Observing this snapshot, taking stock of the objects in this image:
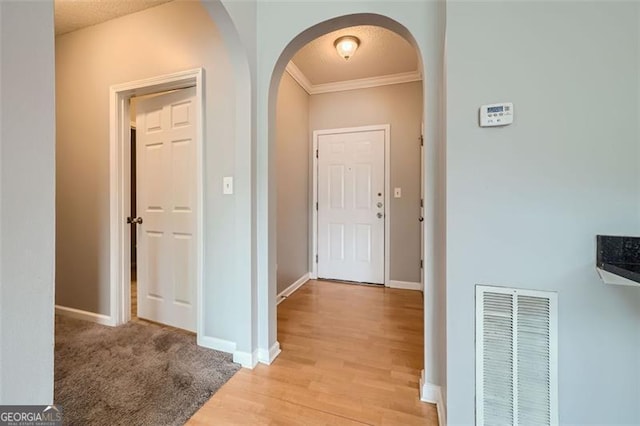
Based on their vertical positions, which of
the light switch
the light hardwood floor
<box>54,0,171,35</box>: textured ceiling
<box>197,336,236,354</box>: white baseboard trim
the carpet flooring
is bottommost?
the light hardwood floor

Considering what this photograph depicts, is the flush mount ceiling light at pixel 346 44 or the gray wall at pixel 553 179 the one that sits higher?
the flush mount ceiling light at pixel 346 44

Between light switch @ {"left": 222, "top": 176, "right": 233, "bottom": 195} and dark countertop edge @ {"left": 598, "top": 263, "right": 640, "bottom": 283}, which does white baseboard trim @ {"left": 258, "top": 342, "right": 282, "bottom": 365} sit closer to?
light switch @ {"left": 222, "top": 176, "right": 233, "bottom": 195}

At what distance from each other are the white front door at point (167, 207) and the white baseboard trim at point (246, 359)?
24.2 inches

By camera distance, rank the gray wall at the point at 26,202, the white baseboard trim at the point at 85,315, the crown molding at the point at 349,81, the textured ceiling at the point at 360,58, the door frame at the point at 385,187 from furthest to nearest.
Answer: the door frame at the point at 385,187, the crown molding at the point at 349,81, the textured ceiling at the point at 360,58, the white baseboard trim at the point at 85,315, the gray wall at the point at 26,202

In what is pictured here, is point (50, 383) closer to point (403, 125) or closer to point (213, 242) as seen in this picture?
point (213, 242)

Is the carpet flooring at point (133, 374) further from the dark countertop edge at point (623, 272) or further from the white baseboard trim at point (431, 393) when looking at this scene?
the dark countertop edge at point (623, 272)

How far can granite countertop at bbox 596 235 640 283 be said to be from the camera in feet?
2.92

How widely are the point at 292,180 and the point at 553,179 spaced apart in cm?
262

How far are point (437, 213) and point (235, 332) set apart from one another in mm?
1554

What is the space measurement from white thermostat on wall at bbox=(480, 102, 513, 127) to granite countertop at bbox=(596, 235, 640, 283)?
532 millimetres

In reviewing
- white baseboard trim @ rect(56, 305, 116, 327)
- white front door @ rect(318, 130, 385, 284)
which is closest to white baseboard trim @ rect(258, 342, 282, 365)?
white baseboard trim @ rect(56, 305, 116, 327)

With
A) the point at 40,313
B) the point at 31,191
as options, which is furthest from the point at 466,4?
the point at 40,313

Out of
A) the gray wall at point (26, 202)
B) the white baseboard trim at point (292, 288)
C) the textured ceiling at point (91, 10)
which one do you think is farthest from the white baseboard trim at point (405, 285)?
the textured ceiling at point (91, 10)

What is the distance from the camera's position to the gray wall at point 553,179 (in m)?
0.94
